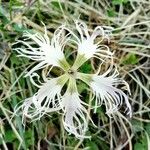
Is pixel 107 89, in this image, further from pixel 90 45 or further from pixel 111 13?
pixel 111 13

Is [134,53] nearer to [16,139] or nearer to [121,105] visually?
[121,105]

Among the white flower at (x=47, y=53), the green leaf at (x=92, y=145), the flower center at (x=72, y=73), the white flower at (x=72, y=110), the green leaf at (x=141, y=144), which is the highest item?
the white flower at (x=47, y=53)

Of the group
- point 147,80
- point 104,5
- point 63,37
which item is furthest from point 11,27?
point 147,80

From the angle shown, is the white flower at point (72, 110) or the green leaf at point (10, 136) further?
the green leaf at point (10, 136)

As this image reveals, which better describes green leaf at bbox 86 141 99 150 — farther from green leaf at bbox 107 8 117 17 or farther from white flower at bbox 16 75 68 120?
green leaf at bbox 107 8 117 17

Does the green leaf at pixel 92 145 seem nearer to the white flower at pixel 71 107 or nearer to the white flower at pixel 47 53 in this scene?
the white flower at pixel 71 107

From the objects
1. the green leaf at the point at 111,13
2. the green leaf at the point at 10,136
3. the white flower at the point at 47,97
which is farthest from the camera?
the green leaf at the point at 111,13

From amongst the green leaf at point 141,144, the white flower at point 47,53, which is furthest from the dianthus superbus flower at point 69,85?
the green leaf at point 141,144

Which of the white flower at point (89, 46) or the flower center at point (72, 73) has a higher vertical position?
the white flower at point (89, 46)

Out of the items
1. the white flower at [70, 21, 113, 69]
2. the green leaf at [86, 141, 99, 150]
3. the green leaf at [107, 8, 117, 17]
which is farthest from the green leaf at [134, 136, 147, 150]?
the green leaf at [107, 8, 117, 17]
